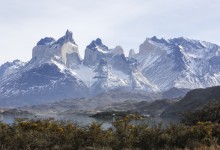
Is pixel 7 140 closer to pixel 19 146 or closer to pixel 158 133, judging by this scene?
pixel 19 146

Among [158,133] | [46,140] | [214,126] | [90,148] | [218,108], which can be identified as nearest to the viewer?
[90,148]

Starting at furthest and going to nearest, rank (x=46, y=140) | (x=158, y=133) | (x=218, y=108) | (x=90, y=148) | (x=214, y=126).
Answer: (x=218, y=108), (x=214, y=126), (x=158, y=133), (x=46, y=140), (x=90, y=148)

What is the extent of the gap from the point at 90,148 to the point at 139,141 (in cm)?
376

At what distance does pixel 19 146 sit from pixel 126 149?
5.37m

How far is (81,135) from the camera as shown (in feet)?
74.1

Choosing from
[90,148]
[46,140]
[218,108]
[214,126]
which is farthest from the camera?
[218,108]

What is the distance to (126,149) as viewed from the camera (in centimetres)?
2092

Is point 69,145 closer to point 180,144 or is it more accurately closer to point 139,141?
point 139,141

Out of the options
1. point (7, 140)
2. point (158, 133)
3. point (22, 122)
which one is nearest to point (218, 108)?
point (158, 133)

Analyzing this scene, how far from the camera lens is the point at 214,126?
86.8 feet

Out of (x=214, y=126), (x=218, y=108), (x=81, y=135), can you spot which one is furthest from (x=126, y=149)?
(x=218, y=108)

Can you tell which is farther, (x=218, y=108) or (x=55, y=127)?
(x=218, y=108)

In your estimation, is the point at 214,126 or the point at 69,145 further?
the point at 214,126

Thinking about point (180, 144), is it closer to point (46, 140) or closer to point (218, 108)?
point (46, 140)
